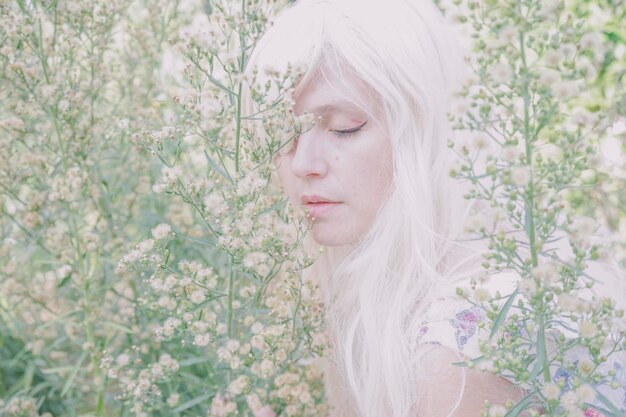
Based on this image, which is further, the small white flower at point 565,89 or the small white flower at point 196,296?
the small white flower at point 196,296

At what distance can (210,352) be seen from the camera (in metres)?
2.04

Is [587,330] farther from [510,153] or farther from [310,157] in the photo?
[310,157]

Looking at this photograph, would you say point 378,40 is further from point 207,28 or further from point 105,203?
point 105,203

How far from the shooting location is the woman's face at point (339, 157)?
5.37 feet

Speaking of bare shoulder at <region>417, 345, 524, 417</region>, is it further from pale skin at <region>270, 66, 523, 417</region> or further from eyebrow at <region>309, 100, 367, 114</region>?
eyebrow at <region>309, 100, 367, 114</region>

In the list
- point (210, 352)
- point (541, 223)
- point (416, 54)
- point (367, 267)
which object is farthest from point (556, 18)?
point (210, 352)

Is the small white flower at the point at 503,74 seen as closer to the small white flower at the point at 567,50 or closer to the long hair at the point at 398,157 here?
the small white flower at the point at 567,50

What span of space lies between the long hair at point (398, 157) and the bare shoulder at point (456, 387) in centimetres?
9

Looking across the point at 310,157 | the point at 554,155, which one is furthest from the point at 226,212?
the point at 554,155

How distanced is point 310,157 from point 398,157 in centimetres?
20

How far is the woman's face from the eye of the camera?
Answer: 5.37ft

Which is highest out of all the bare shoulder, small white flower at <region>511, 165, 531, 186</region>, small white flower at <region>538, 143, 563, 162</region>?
small white flower at <region>538, 143, 563, 162</region>

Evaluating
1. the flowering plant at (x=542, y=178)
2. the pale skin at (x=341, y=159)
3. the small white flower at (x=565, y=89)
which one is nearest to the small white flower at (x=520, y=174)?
the flowering plant at (x=542, y=178)

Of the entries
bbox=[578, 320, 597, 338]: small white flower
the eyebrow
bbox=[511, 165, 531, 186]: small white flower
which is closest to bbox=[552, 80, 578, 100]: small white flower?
bbox=[511, 165, 531, 186]: small white flower
